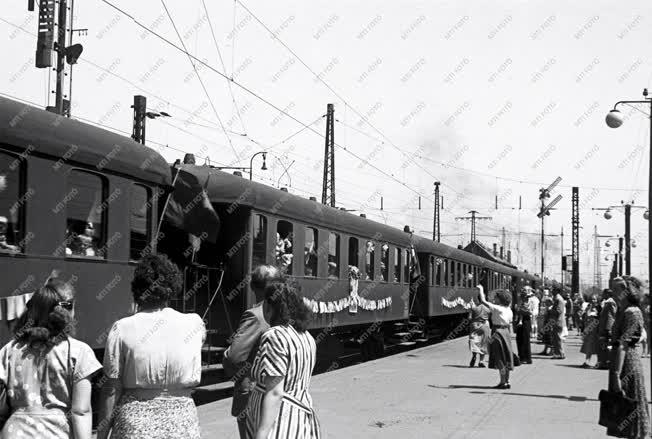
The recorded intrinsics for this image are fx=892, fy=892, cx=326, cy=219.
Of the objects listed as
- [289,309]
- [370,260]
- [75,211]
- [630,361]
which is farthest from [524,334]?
[289,309]

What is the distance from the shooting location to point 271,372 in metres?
5.09

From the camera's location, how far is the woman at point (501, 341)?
14164 mm

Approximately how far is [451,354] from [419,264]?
13.1 feet

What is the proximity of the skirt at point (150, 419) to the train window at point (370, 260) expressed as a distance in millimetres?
14670

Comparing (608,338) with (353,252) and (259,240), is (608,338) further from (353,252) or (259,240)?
(353,252)

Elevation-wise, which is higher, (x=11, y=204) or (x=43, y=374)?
(x=11, y=204)

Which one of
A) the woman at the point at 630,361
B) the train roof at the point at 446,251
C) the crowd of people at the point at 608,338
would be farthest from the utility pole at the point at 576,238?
the woman at the point at 630,361

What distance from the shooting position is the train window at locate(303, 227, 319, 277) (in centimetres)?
A: 1549

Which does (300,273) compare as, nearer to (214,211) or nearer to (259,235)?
(259,235)

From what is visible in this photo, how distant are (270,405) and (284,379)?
17 cm

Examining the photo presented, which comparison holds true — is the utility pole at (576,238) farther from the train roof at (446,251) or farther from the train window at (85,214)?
the train window at (85,214)

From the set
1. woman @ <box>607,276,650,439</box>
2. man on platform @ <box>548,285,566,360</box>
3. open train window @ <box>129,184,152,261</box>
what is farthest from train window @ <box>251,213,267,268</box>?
man on platform @ <box>548,285,566,360</box>

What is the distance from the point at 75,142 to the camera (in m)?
8.96

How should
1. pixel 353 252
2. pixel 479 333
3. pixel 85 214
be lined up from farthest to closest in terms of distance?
1. pixel 353 252
2. pixel 479 333
3. pixel 85 214
